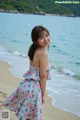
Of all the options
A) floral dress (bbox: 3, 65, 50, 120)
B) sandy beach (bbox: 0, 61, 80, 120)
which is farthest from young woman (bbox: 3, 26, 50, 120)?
sandy beach (bbox: 0, 61, 80, 120)

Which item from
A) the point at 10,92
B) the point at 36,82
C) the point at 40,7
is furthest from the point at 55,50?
the point at 36,82

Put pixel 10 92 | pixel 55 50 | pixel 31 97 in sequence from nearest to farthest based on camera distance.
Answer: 1. pixel 31 97
2. pixel 10 92
3. pixel 55 50

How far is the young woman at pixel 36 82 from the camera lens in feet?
8.32

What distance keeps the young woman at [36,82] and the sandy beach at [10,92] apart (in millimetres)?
548

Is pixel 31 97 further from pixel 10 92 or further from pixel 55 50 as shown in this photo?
pixel 55 50

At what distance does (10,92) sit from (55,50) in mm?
1110

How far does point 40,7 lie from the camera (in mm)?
3859

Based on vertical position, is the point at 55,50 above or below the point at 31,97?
below

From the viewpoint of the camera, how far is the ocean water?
3781 mm

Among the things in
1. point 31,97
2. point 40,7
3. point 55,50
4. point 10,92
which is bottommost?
point 10,92

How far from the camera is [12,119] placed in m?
3.06

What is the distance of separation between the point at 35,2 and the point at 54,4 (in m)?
0.38

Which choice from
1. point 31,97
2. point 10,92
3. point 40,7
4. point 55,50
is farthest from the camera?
point 55,50

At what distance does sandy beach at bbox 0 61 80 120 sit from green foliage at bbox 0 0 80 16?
589mm
